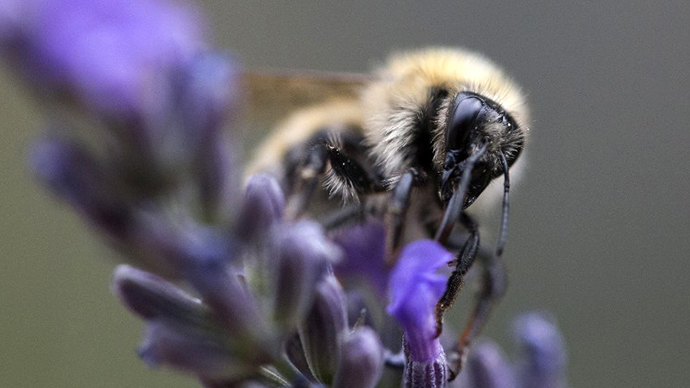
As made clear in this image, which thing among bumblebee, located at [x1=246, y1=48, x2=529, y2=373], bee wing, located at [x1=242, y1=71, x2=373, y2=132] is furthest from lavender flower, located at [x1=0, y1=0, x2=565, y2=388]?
bee wing, located at [x1=242, y1=71, x2=373, y2=132]

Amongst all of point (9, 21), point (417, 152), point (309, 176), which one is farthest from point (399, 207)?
point (9, 21)

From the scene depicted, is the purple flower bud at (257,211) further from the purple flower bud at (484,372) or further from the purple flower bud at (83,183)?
the purple flower bud at (484,372)

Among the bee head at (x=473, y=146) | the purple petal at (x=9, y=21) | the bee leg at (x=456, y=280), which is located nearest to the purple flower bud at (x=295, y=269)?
the bee leg at (x=456, y=280)

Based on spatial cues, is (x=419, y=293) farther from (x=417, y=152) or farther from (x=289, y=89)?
(x=289, y=89)

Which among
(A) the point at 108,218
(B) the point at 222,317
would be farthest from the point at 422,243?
(A) the point at 108,218

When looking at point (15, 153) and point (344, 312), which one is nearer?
point (344, 312)

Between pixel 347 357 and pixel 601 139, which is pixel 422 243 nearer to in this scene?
pixel 347 357
